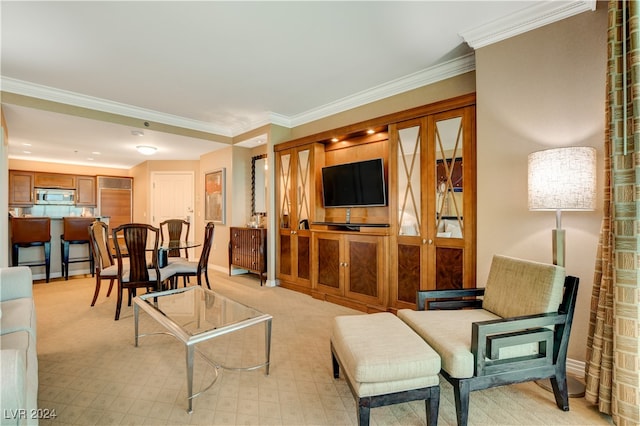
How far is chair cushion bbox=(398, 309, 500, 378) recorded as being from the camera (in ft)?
5.03

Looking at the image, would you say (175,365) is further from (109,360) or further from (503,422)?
(503,422)

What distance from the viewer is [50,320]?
10.4 feet

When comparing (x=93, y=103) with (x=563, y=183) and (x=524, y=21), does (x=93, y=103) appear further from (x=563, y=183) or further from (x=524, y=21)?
(x=563, y=183)

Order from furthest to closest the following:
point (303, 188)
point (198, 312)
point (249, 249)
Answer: point (249, 249) < point (303, 188) < point (198, 312)

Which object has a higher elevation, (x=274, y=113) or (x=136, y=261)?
(x=274, y=113)

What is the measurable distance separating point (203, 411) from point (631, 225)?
257cm

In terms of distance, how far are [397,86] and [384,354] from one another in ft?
9.85

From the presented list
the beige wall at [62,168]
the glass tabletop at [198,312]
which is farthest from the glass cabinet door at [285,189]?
the beige wall at [62,168]

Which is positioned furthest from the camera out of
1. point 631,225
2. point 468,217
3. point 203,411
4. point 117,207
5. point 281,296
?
point 117,207

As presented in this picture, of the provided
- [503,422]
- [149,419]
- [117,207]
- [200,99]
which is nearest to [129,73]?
[200,99]

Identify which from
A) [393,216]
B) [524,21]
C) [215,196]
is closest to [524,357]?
[393,216]

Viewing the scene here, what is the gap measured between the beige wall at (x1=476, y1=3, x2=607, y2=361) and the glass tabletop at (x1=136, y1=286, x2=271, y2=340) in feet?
6.47

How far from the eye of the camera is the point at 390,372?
145 centimetres

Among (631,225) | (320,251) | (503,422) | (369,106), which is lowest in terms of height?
(503,422)
